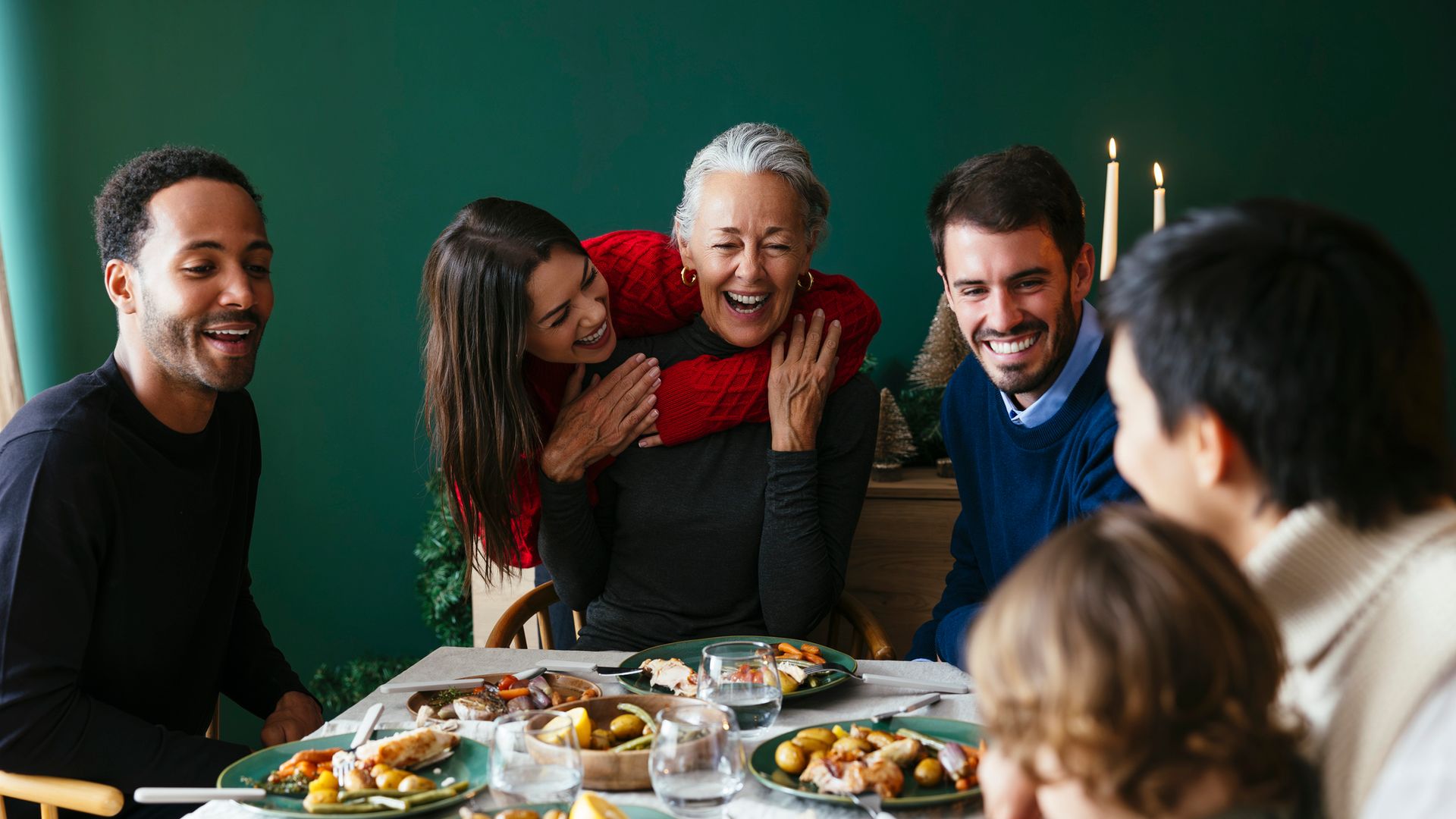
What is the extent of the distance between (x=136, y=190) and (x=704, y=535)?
3.67 ft

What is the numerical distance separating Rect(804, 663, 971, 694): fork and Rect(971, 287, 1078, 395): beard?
55cm

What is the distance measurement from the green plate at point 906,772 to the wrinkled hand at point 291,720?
0.90m

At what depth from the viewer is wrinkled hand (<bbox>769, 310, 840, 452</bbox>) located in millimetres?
2055

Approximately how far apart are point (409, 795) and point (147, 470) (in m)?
0.85

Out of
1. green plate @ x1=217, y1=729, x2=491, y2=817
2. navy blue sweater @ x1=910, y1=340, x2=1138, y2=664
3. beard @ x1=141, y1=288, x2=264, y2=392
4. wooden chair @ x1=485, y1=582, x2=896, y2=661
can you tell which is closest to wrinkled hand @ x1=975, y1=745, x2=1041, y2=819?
green plate @ x1=217, y1=729, x2=491, y2=817

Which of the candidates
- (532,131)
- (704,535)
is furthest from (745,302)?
(532,131)

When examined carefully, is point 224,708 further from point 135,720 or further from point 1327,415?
point 1327,415

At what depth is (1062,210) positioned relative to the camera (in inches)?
70.1

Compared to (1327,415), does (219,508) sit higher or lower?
lower

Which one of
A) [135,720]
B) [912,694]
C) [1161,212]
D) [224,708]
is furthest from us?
[224,708]

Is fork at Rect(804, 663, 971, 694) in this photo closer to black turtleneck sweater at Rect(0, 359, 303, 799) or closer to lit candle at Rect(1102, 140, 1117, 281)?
black turtleneck sweater at Rect(0, 359, 303, 799)

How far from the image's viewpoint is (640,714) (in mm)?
1269

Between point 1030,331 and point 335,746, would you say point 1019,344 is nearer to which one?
point 1030,331

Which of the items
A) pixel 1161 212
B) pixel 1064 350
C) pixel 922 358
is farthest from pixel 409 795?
pixel 1161 212
